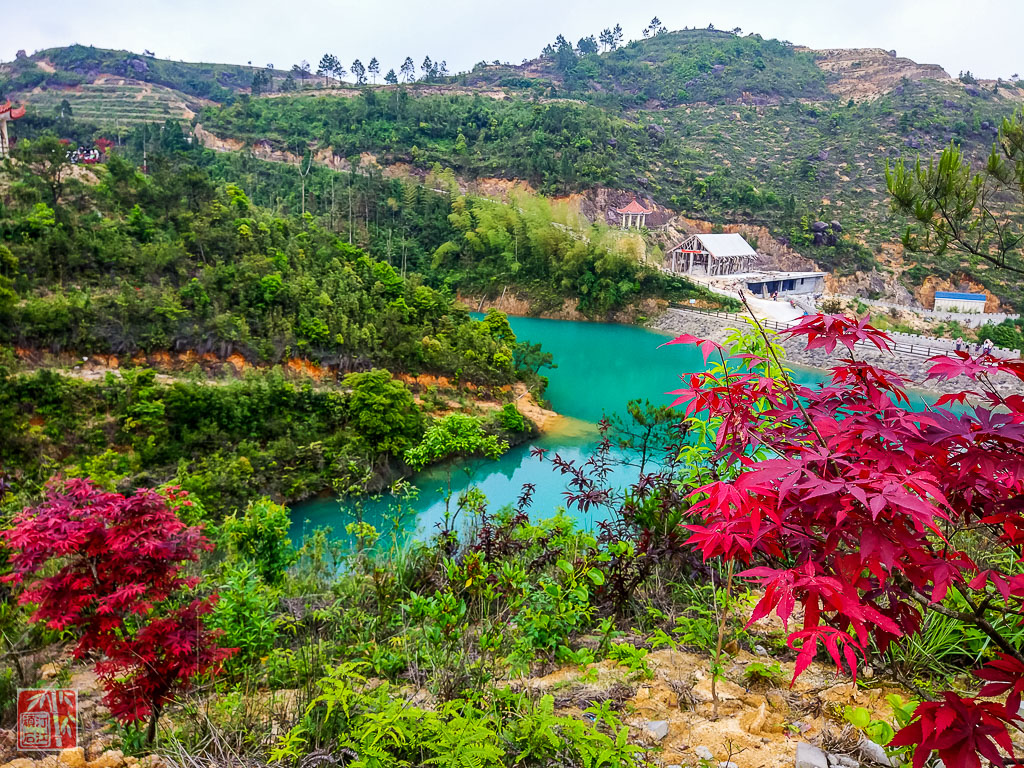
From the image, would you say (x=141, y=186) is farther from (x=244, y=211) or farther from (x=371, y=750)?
(x=371, y=750)

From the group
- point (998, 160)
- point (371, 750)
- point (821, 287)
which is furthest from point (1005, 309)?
point (371, 750)

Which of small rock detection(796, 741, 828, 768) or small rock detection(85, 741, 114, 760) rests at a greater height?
small rock detection(796, 741, 828, 768)

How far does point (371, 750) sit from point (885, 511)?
0.95 meters

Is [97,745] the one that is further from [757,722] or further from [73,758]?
[757,722]

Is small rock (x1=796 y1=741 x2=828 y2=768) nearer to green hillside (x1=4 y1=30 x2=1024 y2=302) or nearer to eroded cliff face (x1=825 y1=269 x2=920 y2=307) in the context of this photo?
eroded cliff face (x1=825 y1=269 x2=920 y2=307)

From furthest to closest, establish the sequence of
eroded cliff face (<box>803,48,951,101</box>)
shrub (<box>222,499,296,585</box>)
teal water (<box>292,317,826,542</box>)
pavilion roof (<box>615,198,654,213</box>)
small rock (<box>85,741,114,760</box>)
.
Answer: eroded cliff face (<box>803,48,951,101</box>) → pavilion roof (<box>615,198,654,213</box>) → teal water (<box>292,317,826,542</box>) → shrub (<box>222,499,296,585</box>) → small rock (<box>85,741,114,760</box>)

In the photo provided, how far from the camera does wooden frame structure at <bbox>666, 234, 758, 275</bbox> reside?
831 inches

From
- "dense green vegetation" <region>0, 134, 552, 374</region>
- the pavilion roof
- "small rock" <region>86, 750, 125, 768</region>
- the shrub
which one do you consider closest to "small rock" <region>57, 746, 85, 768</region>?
"small rock" <region>86, 750, 125, 768</region>

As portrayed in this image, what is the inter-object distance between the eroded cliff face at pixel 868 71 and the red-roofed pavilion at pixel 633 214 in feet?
77.4

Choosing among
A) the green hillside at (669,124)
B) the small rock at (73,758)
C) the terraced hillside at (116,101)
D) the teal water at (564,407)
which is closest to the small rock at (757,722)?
the teal water at (564,407)

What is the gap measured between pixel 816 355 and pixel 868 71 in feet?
125

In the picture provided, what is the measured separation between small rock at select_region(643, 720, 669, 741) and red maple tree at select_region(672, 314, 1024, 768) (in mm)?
604

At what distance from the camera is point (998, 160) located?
9.71ft

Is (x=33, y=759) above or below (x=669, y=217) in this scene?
below
